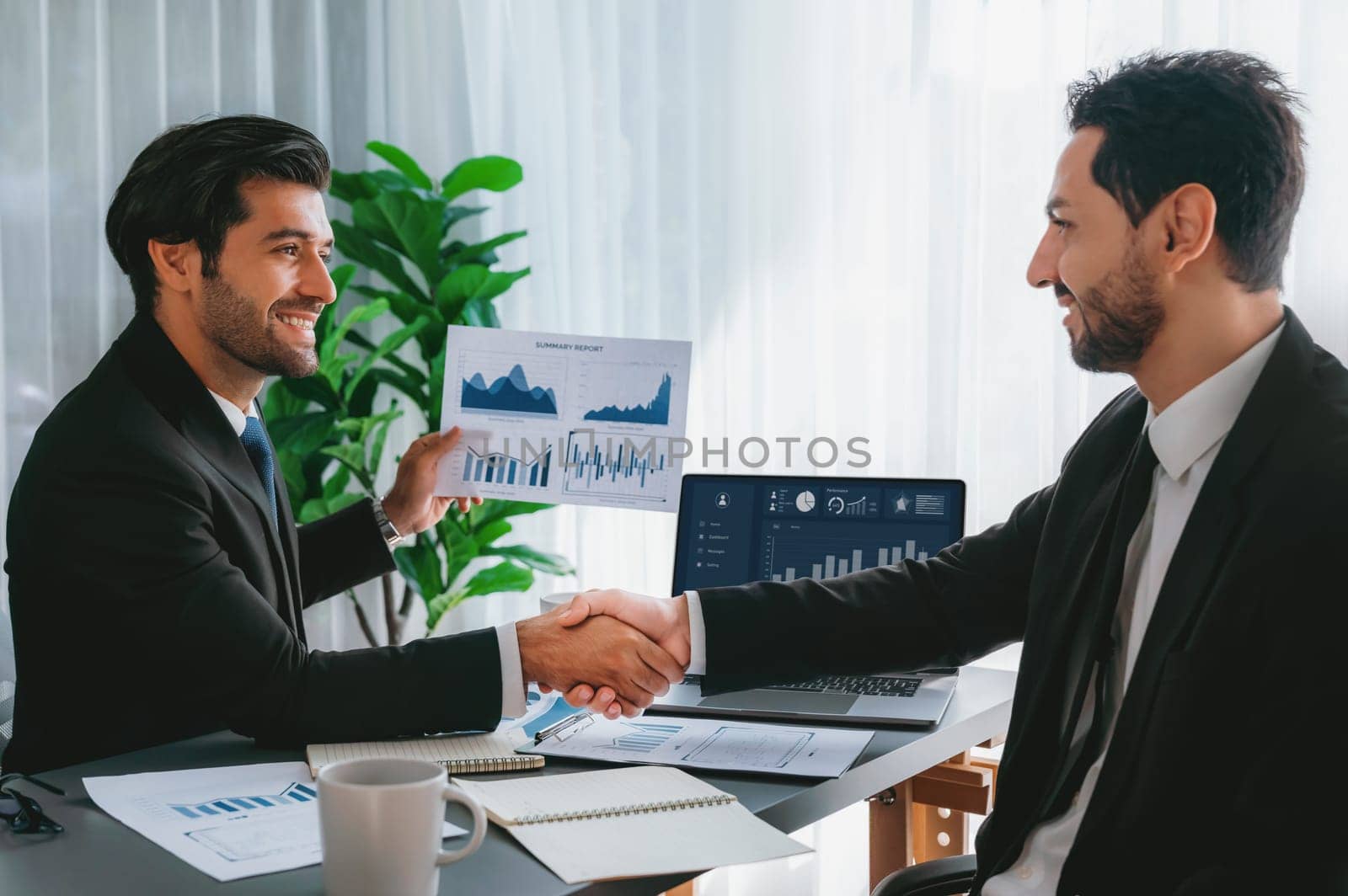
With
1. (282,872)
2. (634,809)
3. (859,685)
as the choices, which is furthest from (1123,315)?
(282,872)

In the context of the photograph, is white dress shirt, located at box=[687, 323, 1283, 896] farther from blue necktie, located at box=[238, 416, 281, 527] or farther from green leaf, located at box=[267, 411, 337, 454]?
green leaf, located at box=[267, 411, 337, 454]

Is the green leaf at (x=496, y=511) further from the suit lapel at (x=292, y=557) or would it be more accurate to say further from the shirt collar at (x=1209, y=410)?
the shirt collar at (x=1209, y=410)

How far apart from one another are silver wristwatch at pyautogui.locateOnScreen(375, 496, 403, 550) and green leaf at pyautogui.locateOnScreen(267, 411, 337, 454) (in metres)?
0.96

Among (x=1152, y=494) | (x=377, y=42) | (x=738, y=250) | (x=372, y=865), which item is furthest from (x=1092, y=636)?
(x=377, y=42)

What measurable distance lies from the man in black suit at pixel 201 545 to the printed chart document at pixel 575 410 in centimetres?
29

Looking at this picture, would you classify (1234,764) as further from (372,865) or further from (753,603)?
(372,865)

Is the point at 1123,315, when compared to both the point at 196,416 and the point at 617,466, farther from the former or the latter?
Result: the point at 196,416

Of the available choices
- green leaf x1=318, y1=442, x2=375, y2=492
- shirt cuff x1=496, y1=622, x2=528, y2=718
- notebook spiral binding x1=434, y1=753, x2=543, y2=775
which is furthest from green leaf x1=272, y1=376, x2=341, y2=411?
notebook spiral binding x1=434, y1=753, x2=543, y2=775

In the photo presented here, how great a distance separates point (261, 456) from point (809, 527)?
0.81 meters

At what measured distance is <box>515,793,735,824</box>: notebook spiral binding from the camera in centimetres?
102

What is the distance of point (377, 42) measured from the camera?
3426 millimetres

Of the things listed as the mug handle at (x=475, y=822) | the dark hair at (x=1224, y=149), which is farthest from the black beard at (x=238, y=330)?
the dark hair at (x=1224, y=149)

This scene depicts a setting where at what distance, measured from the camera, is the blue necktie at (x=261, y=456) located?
5.51 feet

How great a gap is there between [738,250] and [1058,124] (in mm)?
799
